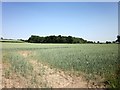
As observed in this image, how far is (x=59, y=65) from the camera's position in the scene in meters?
5.17

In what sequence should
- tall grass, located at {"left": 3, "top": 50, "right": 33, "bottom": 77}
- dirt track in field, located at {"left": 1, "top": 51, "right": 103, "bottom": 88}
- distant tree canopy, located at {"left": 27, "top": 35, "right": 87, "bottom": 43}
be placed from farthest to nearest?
1. distant tree canopy, located at {"left": 27, "top": 35, "right": 87, "bottom": 43}
2. tall grass, located at {"left": 3, "top": 50, "right": 33, "bottom": 77}
3. dirt track in field, located at {"left": 1, "top": 51, "right": 103, "bottom": 88}

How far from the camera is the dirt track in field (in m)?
4.71

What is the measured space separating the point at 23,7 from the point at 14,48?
108 cm

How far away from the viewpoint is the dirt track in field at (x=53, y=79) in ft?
15.5

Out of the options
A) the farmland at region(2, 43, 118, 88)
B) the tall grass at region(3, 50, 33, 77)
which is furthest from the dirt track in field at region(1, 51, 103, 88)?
the tall grass at region(3, 50, 33, 77)

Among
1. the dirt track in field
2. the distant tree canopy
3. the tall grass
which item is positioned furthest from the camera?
the distant tree canopy

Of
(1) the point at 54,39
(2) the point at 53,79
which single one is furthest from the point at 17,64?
(1) the point at 54,39

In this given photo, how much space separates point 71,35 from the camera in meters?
5.21

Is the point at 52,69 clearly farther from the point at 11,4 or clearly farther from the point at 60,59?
the point at 11,4

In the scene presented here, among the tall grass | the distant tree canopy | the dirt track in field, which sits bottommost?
the dirt track in field

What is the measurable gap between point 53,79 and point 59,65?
Result: 44 centimetres

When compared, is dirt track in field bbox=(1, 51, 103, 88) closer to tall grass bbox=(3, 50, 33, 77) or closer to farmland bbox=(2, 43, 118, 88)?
farmland bbox=(2, 43, 118, 88)

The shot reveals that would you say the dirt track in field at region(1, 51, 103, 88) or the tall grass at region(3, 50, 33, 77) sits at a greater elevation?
the tall grass at region(3, 50, 33, 77)

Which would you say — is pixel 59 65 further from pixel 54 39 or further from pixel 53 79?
pixel 54 39
